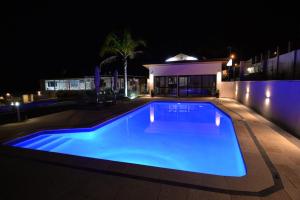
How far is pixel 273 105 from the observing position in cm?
728

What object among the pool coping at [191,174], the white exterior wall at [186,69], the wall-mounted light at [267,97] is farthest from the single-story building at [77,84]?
the pool coping at [191,174]

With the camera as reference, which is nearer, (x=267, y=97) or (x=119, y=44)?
(x=267, y=97)

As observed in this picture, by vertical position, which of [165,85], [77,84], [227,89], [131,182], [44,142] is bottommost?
[44,142]

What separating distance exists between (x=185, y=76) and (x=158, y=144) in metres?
12.5

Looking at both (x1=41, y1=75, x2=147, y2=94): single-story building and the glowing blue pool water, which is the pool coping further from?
(x1=41, y1=75, x2=147, y2=94): single-story building

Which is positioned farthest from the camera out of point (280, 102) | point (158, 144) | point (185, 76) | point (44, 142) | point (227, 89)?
point (185, 76)

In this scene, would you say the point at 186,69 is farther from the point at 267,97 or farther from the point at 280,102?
the point at 280,102

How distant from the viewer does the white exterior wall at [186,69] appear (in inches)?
655

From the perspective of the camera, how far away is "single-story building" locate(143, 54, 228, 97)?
1673cm

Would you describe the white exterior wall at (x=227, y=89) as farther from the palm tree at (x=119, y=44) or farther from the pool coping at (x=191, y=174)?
the pool coping at (x=191, y=174)

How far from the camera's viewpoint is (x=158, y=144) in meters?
6.05

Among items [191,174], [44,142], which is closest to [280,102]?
[191,174]

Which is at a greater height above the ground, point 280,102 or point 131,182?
point 280,102

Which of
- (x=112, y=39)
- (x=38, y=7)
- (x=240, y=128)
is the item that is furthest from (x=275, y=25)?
(x=38, y=7)
